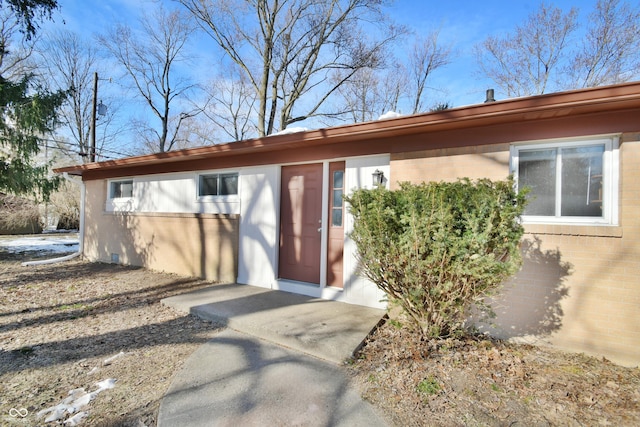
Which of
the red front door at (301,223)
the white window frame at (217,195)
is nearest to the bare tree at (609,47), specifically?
the red front door at (301,223)

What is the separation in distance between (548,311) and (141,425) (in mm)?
3966

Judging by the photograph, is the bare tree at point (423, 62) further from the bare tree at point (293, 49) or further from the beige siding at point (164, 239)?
the beige siding at point (164, 239)

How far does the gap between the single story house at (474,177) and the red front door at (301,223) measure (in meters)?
0.02

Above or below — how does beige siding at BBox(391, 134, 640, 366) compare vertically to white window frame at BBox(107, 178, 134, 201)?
below

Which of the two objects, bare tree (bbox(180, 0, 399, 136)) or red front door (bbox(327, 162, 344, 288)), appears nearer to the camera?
red front door (bbox(327, 162, 344, 288))

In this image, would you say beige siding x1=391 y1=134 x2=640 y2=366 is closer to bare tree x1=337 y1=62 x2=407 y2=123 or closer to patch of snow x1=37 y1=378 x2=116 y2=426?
patch of snow x1=37 y1=378 x2=116 y2=426

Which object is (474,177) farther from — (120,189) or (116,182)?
(116,182)

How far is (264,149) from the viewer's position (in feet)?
17.4

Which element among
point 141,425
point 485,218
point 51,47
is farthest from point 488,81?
point 51,47

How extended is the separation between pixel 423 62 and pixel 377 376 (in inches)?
700

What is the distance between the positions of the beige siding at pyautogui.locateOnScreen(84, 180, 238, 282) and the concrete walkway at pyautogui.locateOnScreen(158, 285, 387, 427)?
163 centimetres

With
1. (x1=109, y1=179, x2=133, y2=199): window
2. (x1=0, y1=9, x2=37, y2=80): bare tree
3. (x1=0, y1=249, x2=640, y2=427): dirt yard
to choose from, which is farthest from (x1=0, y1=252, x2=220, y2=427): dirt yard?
(x1=0, y1=9, x2=37, y2=80): bare tree

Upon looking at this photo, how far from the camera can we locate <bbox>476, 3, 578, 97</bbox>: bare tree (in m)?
12.8

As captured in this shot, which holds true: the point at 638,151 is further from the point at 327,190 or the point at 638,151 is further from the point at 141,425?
the point at 141,425
